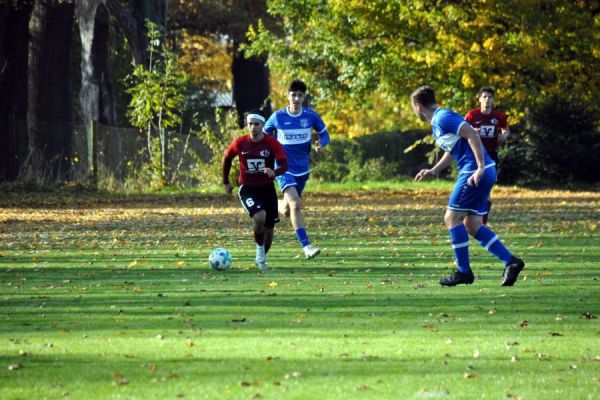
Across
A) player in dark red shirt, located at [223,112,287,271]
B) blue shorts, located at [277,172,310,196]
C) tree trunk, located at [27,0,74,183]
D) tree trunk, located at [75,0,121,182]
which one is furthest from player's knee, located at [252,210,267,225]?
tree trunk, located at [75,0,121,182]

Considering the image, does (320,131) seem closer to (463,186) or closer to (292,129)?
Answer: (292,129)

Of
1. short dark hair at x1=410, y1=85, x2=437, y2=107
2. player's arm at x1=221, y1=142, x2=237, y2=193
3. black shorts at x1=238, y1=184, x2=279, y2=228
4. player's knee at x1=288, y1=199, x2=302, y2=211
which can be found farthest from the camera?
player's knee at x1=288, y1=199, x2=302, y2=211

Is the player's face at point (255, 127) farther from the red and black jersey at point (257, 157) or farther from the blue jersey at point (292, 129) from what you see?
the blue jersey at point (292, 129)

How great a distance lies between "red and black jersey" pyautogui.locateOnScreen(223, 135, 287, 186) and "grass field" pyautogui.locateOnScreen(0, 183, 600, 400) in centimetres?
110

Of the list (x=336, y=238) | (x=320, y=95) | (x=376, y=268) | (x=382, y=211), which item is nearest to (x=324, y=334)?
(x=376, y=268)

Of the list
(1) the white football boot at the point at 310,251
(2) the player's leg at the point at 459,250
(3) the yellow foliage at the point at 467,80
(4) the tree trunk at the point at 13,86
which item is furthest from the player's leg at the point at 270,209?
(4) the tree trunk at the point at 13,86

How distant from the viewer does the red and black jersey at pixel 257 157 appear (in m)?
15.7

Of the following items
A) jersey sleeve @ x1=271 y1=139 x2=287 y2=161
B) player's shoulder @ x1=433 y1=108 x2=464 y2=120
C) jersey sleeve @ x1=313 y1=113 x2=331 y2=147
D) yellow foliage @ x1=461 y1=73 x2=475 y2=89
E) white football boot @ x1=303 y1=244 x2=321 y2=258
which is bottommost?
white football boot @ x1=303 y1=244 x2=321 y2=258

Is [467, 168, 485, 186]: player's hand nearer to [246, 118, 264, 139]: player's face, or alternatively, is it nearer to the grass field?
the grass field

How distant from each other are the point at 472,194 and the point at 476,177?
34cm

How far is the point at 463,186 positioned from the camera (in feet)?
43.0

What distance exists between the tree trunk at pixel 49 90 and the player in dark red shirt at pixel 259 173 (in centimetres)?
2081

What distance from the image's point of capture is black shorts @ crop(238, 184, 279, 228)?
624 inches

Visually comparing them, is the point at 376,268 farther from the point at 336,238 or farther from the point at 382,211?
the point at 382,211
